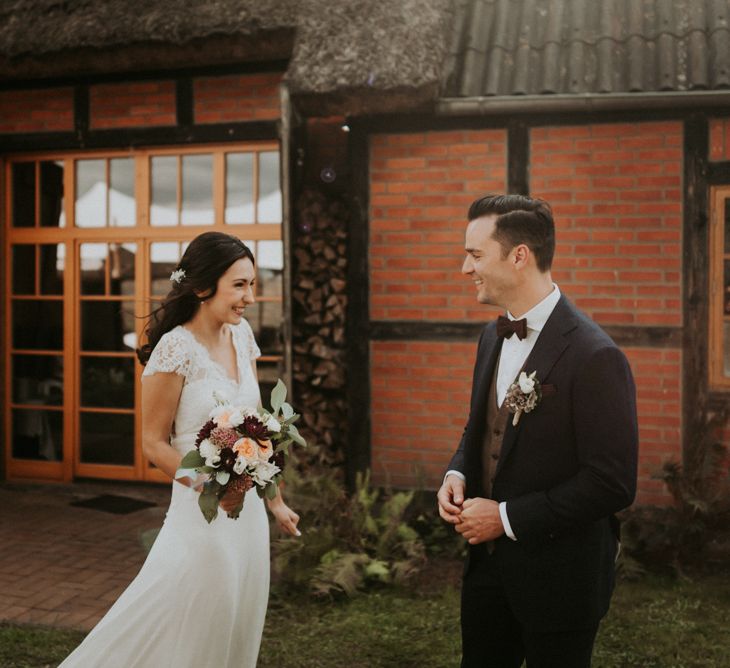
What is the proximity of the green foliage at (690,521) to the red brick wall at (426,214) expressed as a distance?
1.82 m

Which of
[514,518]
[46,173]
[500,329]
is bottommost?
[514,518]

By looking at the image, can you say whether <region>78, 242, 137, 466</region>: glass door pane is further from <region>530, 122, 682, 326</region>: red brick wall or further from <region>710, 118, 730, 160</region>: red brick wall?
<region>710, 118, 730, 160</region>: red brick wall

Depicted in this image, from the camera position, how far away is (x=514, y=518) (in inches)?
89.7

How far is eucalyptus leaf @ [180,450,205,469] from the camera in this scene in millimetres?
2762

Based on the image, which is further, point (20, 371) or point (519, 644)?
point (20, 371)

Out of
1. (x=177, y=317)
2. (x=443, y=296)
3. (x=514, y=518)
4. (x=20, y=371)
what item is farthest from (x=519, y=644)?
(x=20, y=371)

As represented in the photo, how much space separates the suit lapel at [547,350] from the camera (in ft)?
7.64

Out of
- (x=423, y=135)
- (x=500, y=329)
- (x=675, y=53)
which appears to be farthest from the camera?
(x=423, y=135)

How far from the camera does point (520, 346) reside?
2539 mm

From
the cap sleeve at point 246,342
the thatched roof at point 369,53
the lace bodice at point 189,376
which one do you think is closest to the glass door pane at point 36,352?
the thatched roof at point 369,53

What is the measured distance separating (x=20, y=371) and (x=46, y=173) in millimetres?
1848

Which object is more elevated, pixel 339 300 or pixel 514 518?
pixel 339 300

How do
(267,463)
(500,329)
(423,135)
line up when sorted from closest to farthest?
(500,329), (267,463), (423,135)

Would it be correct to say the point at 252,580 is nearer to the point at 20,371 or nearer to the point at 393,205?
the point at 393,205
